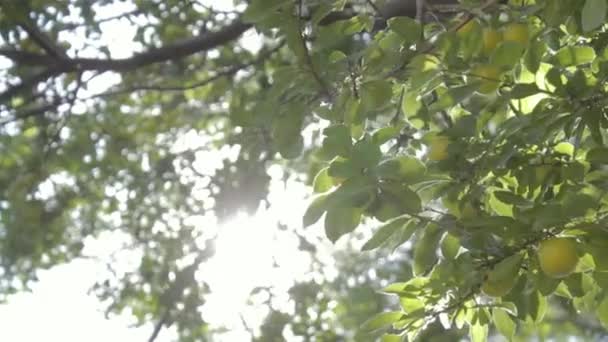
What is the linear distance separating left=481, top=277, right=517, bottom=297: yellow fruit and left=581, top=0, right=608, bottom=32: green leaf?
41 cm

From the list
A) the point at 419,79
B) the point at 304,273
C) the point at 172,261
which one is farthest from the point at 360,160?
the point at 172,261

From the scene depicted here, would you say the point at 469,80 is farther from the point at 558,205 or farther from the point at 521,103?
the point at 558,205

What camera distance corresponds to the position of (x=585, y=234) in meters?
1.19

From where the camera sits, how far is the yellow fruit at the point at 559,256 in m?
1.18

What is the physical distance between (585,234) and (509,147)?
0.56 feet

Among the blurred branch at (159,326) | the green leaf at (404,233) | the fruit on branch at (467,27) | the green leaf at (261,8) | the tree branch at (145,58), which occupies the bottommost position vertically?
the green leaf at (404,233)

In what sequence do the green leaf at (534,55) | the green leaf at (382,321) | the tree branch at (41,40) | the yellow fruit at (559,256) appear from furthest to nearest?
the tree branch at (41,40), the green leaf at (382,321), the green leaf at (534,55), the yellow fruit at (559,256)

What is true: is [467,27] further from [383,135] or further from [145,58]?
[145,58]

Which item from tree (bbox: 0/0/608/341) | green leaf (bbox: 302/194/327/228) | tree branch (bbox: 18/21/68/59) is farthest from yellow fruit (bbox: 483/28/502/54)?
tree branch (bbox: 18/21/68/59)

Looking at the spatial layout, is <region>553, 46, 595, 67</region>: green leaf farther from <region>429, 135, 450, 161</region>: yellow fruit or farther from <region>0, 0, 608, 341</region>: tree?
<region>429, 135, 450, 161</region>: yellow fruit

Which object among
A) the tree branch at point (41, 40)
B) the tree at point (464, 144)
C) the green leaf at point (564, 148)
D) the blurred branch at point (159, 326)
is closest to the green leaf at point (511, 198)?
the tree at point (464, 144)

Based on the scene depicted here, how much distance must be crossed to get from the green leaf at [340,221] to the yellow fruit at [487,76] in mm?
293

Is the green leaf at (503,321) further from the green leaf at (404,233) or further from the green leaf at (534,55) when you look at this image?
the green leaf at (534,55)

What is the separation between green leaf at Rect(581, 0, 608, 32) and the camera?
1059 millimetres
